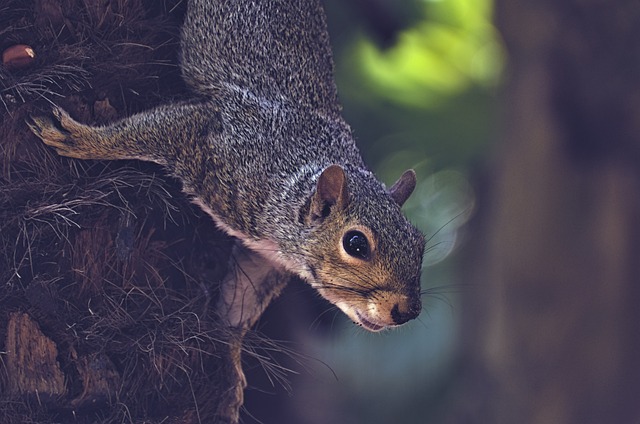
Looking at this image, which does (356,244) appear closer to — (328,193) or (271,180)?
(328,193)

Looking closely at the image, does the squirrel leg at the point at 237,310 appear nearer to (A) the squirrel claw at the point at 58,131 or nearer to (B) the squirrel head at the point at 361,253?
(B) the squirrel head at the point at 361,253

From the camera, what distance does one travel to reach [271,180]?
9.56 ft

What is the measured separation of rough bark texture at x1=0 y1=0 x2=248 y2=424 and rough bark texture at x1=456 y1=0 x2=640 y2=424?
414 cm

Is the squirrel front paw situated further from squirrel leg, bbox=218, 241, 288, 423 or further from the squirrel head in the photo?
the squirrel head

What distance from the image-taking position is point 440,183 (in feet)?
39.2

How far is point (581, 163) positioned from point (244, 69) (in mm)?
4132

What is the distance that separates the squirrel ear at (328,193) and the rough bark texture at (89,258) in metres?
0.39

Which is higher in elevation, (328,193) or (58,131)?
(58,131)

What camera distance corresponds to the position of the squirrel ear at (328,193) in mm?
2779

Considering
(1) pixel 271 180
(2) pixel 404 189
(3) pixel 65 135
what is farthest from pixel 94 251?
(2) pixel 404 189

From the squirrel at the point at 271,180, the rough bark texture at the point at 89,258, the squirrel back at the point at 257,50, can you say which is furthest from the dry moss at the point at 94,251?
the squirrel back at the point at 257,50

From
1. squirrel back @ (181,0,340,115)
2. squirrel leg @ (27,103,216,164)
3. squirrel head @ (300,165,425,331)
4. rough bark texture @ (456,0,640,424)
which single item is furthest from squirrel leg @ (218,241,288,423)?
rough bark texture @ (456,0,640,424)

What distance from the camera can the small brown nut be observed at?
8.12 feet

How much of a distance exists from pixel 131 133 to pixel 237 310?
1.68 ft
